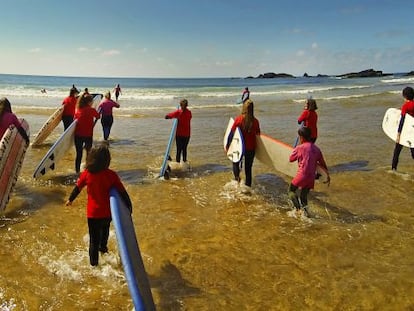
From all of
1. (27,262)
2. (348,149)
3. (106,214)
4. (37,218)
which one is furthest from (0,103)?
(348,149)

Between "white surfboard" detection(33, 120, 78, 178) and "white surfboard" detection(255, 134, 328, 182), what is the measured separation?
386 cm

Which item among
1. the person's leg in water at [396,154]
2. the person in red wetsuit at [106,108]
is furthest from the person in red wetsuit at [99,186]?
the person in red wetsuit at [106,108]

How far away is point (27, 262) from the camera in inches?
180

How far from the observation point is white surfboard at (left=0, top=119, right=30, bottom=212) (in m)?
6.10

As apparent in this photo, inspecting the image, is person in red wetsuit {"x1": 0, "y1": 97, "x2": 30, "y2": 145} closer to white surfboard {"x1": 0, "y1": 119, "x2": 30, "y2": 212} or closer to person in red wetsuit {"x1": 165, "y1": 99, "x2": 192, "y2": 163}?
white surfboard {"x1": 0, "y1": 119, "x2": 30, "y2": 212}

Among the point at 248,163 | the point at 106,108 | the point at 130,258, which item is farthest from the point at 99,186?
the point at 106,108

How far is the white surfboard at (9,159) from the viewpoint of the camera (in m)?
6.10

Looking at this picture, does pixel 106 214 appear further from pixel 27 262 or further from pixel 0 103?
pixel 0 103

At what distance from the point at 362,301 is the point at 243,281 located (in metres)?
1.19

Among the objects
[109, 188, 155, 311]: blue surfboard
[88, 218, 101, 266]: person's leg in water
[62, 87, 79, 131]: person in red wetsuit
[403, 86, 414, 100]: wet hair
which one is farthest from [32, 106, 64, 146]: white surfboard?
[403, 86, 414, 100]: wet hair

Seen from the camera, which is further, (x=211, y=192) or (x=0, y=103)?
(x=211, y=192)

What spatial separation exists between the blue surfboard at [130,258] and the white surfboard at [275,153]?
12.6ft

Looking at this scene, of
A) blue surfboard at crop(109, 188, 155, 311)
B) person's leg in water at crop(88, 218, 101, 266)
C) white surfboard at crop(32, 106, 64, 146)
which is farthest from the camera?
white surfboard at crop(32, 106, 64, 146)

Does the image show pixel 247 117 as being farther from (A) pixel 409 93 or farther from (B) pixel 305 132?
(A) pixel 409 93
